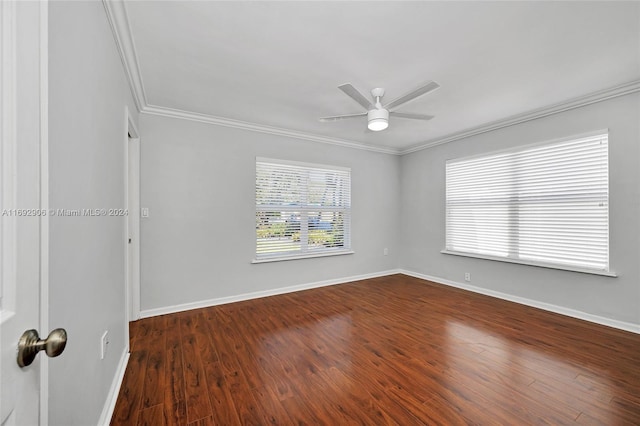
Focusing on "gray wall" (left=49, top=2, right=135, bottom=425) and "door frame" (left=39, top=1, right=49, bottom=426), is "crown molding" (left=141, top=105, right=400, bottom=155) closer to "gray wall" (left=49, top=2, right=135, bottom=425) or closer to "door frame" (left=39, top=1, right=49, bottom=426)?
"gray wall" (left=49, top=2, right=135, bottom=425)

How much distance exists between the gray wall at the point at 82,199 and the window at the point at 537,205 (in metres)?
4.57

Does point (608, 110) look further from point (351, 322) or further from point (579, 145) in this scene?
point (351, 322)

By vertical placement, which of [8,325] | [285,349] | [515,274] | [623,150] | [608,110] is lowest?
[285,349]

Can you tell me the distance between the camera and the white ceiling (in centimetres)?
181

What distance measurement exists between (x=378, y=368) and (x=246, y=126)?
3.43 m

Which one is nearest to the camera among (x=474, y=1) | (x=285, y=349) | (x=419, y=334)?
(x=474, y=1)

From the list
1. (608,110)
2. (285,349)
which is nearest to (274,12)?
(285,349)

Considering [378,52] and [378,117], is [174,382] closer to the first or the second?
[378,117]

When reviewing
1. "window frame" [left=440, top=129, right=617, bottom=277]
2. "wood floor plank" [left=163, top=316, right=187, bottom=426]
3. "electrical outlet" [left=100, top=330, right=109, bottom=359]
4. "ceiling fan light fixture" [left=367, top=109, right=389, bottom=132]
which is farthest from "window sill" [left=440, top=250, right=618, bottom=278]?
"electrical outlet" [left=100, top=330, right=109, bottom=359]

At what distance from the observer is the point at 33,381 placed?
637 millimetres

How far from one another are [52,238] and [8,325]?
529mm

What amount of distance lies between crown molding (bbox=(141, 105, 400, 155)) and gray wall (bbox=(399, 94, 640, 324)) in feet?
5.12

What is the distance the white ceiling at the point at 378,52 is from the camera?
5.94 feet

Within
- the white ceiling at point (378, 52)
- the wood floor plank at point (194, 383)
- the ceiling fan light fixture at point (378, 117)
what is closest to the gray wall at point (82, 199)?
the wood floor plank at point (194, 383)
